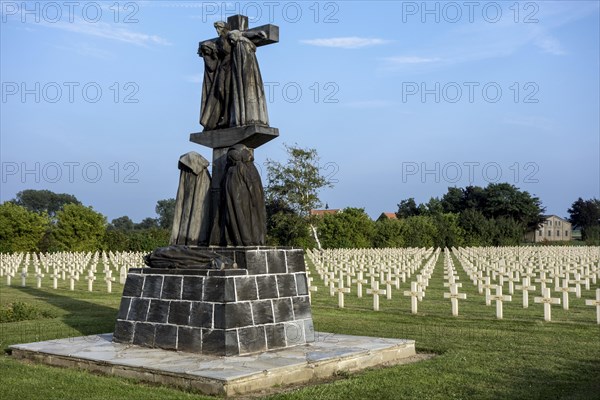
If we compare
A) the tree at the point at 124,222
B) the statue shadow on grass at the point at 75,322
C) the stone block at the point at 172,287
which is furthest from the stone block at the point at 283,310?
the tree at the point at 124,222

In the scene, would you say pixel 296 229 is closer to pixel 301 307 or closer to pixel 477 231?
pixel 477 231

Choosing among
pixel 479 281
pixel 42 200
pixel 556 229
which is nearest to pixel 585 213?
pixel 556 229

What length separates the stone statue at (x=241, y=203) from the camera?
9148mm

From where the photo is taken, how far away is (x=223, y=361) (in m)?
7.77

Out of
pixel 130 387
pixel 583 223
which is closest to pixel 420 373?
pixel 130 387

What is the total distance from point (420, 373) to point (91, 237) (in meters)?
41.8

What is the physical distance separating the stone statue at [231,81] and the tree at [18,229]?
3865 centimetres

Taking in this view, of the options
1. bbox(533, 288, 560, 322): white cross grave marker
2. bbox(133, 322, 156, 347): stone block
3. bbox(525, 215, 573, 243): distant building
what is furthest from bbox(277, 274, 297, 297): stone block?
bbox(525, 215, 573, 243): distant building

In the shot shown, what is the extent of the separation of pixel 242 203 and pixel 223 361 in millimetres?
2358

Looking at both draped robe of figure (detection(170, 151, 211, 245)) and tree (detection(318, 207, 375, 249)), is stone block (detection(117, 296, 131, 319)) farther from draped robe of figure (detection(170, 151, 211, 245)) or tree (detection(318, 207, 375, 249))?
tree (detection(318, 207, 375, 249))

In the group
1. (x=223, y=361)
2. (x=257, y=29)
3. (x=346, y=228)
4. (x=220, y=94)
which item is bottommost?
(x=223, y=361)

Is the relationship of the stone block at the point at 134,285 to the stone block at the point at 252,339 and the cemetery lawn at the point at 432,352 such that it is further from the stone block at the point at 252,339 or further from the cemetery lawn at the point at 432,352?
the stone block at the point at 252,339

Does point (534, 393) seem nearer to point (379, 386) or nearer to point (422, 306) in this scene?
point (379, 386)

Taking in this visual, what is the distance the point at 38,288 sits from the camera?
2328cm
